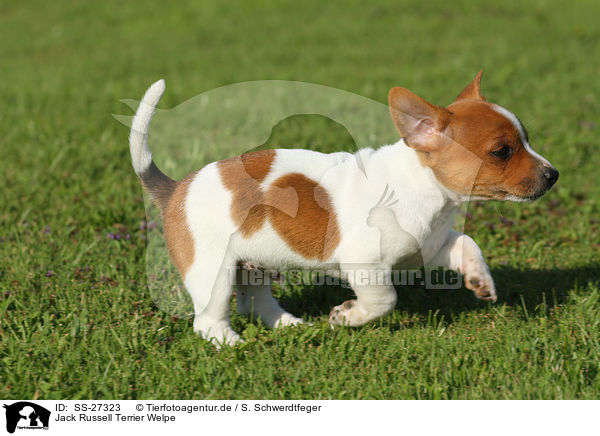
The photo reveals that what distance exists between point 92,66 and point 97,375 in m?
8.12

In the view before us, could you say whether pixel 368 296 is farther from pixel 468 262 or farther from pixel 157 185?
pixel 157 185

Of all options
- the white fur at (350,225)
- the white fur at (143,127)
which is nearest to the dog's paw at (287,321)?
the white fur at (350,225)

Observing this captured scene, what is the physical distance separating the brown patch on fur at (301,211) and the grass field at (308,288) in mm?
625

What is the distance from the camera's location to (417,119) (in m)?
3.38

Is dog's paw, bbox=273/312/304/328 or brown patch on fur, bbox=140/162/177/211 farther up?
brown patch on fur, bbox=140/162/177/211

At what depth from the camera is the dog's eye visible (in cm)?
336

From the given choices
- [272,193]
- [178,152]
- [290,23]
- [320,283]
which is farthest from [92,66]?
[272,193]

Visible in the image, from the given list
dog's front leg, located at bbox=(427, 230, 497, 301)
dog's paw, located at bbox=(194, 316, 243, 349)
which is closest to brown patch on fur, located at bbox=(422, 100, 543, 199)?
dog's front leg, located at bbox=(427, 230, 497, 301)

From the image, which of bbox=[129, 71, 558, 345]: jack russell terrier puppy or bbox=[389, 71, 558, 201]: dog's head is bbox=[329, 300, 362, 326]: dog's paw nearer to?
bbox=[129, 71, 558, 345]: jack russell terrier puppy

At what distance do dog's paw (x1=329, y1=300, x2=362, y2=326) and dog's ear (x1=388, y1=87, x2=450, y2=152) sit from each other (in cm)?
95

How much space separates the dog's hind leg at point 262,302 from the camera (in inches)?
160
